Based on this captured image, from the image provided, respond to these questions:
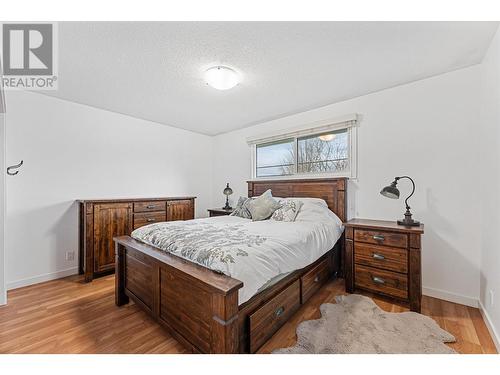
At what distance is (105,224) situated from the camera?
2924 mm

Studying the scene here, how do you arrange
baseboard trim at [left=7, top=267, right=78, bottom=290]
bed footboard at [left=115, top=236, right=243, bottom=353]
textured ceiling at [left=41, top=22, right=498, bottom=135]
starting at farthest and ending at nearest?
1. baseboard trim at [left=7, top=267, right=78, bottom=290]
2. textured ceiling at [left=41, top=22, right=498, bottom=135]
3. bed footboard at [left=115, top=236, right=243, bottom=353]

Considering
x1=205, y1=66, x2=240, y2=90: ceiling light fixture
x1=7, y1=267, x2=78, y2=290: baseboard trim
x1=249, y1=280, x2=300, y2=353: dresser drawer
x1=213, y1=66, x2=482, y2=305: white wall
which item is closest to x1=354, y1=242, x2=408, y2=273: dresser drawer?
x1=213, y1=66, x2=482, y2=305: white wall

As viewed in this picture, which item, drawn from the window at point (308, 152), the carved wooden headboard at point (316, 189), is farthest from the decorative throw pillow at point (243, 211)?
the window at point (308, 152)

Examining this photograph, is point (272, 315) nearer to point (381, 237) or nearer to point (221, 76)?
point (381, 237)

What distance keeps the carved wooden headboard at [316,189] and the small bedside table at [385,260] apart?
19.3 inches

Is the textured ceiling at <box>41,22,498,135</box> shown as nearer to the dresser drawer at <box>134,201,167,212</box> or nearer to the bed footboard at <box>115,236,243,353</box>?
the dresser drawer at <box>134,201,167,212</box>

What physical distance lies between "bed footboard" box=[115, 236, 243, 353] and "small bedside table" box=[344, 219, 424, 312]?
1644 millimetres

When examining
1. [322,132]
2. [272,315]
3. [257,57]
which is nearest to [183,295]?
[272,315]

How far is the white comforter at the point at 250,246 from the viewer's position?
4.61ft

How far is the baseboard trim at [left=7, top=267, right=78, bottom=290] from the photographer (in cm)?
258

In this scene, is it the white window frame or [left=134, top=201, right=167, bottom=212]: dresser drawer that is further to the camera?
[left=134, top=201, right=167, bottom=212]: dresser drawer

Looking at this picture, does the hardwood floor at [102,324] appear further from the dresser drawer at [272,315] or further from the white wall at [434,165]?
the white wall at [434,165]
